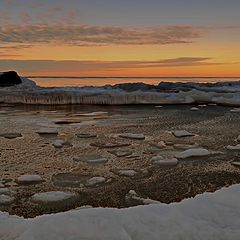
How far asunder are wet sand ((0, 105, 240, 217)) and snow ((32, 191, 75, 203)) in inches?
3.6

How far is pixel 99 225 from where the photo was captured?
232cm

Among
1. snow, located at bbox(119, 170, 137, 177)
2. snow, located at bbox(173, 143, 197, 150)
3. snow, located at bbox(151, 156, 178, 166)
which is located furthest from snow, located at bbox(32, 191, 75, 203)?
snow, located at bbox(173, 143, 197, 150)

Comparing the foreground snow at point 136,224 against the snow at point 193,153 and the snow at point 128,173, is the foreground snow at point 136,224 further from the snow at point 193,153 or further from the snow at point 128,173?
the snow at point 193,153

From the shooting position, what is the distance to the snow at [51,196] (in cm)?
387

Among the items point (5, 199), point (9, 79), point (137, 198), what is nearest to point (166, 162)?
point (137, 198)

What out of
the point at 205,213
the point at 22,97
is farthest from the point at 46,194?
the point at 22,97

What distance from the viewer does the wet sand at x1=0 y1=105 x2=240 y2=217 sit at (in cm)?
402

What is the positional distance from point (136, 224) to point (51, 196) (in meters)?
1.73

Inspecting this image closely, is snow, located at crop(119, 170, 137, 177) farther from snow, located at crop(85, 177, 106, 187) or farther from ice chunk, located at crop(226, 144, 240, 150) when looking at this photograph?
ice chunk, located at crop(226, 144, 240, 150)

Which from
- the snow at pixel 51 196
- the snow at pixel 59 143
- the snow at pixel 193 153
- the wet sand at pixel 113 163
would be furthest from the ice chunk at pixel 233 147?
the snow at pixel 51 196

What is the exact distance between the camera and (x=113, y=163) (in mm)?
5387

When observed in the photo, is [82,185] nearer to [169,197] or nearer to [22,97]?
[169,197]

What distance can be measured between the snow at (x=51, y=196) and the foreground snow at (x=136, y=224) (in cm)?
118

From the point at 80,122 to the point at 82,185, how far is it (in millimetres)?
5466
